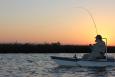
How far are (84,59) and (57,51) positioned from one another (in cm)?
5264

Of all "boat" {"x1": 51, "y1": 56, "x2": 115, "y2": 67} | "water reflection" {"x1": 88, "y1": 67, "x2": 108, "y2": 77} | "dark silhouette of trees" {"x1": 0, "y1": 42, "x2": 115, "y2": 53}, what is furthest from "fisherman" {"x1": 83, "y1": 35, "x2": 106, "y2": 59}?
"dark silhouette of trees" {"x1": 0, "y1": 42, "x2": 115, "y2": 53}

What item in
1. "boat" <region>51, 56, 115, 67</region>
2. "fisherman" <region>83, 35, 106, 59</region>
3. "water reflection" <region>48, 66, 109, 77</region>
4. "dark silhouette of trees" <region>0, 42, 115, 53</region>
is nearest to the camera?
"water reflection" <region>48, 66, 109, 77</region>

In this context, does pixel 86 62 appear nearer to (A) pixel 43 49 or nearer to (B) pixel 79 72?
(B) pixel 79 72

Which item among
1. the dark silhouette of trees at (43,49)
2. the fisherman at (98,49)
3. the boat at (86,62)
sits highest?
the dark silhouette of trees at (43,49)

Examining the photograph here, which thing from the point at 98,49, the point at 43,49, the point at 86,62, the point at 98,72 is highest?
the point at 43,49

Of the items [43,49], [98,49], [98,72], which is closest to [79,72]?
[98,72]

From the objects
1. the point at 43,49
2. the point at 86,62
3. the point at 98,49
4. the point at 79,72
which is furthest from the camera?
the point at 43,49

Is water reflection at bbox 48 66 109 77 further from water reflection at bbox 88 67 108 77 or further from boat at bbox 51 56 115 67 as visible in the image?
boat at bbox 51 56 115 67

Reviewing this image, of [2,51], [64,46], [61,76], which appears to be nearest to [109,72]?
[61,76]

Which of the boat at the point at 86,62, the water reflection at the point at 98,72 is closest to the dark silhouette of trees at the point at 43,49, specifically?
the boat at the point at 86,62

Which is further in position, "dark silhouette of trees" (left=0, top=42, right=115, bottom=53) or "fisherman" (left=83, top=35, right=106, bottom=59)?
"dark silhouette of trees" (left=0, top=42, right=115, bottom=53)

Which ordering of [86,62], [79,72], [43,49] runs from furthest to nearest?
1. [43,49]
2. [86,62]
3. [79,72]

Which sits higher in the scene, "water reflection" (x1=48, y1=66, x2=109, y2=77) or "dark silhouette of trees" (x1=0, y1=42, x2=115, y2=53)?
"dark silhouette of trees" (x1=0, y1=42, x2=115, y2=53)

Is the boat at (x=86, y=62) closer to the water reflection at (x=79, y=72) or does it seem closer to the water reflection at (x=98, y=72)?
the water reflection at (x=79, y=72)
